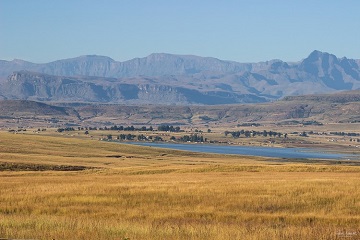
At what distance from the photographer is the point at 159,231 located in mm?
24562

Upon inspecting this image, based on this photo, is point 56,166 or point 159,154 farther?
point 159,154

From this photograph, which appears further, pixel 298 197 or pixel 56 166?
pixel 56 166

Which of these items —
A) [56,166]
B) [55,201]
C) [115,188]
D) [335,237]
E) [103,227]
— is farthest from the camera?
[56,166]

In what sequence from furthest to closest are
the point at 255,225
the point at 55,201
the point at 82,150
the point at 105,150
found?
1. the point at 105,150
2. the point at 82,150
3. the point at 55,201
4. the point at 255,225

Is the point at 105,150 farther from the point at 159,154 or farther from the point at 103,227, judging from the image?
the point at 103,227

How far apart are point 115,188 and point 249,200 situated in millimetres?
8333

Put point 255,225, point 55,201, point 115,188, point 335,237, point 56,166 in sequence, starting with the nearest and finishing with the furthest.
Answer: point 335,237
point 255,225
point 55,201
point 115,188
point 56,166

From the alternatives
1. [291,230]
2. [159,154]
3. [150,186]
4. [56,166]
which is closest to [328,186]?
[150,186]

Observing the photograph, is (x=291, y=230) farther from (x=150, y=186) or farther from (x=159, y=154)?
(x=159, y=154)

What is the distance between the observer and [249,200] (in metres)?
33.5

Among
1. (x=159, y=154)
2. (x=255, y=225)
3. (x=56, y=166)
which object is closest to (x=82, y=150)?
(x=159, y=154)

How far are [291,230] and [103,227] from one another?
6.83 meters

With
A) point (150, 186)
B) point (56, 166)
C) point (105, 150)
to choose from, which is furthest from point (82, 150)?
point (150, 186)

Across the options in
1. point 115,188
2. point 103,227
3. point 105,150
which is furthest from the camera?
point 105,150
